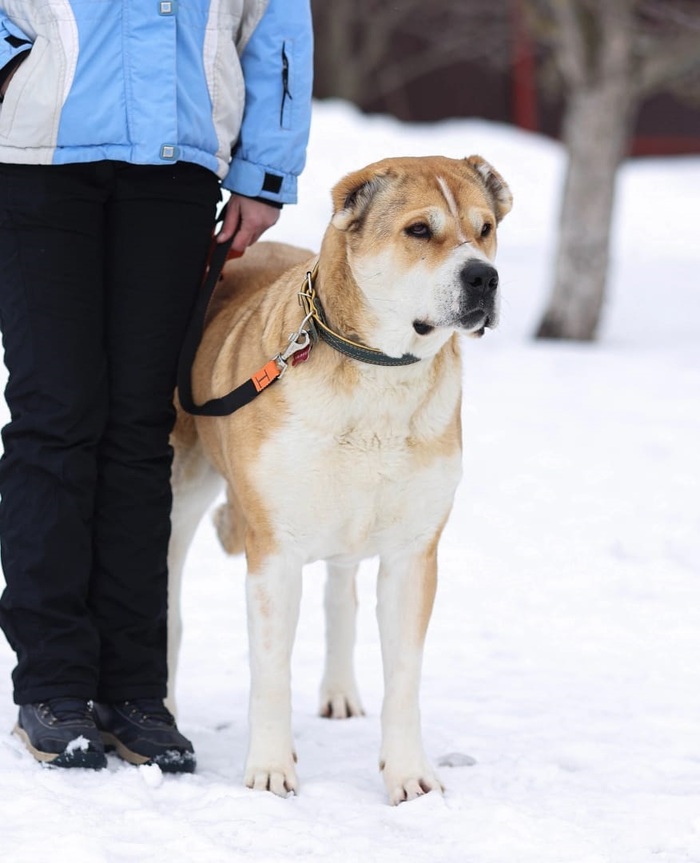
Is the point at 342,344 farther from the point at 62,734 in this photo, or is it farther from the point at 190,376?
the point at 62,734

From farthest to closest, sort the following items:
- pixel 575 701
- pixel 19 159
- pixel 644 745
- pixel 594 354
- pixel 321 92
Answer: pixel 321 92 → pixel 594 354 → pixel 575 701 → pixel 644 745 → pixel 19 159

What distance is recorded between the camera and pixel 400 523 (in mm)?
3145

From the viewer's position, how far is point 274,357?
316 centimetres

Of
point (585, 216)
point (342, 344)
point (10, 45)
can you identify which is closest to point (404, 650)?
point (342, 344)

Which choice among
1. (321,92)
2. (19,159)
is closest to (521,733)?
(19,159)

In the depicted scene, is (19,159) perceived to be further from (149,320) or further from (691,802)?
(691,802)

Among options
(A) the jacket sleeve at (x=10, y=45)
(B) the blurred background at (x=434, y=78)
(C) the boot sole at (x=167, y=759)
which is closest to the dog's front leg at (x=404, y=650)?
(C) the boot sole at (x=167, y=759)

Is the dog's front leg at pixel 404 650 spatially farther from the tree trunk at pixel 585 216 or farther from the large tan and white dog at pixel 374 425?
the tree trunk at pixel 585 216

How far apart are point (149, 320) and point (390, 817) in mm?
1325

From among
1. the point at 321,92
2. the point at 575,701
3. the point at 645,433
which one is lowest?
the point at 575,701

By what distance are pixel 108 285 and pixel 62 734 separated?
3.58 ft

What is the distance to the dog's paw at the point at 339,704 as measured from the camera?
3.83m

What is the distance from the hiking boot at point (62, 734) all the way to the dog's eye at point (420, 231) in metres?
1.40

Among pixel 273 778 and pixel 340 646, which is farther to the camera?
pixel 340 646
